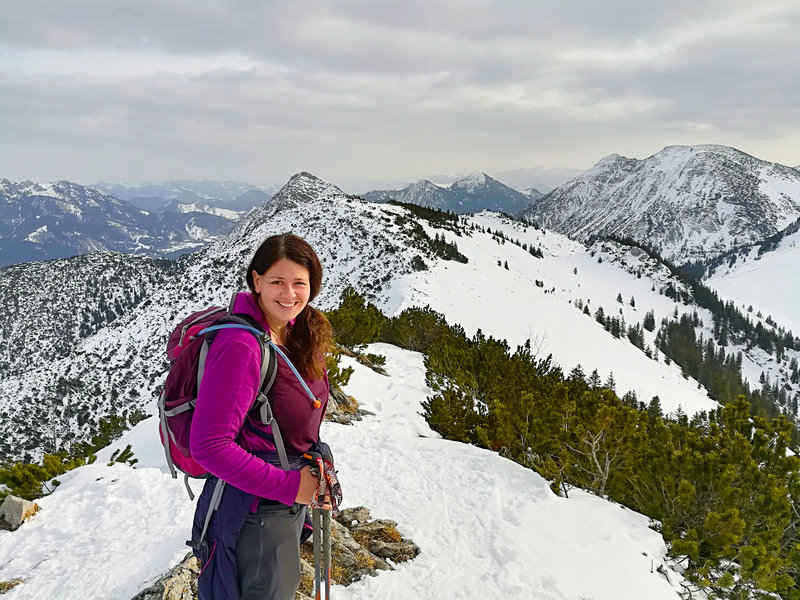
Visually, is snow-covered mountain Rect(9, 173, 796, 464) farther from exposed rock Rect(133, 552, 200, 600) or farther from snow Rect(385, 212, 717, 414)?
exposed rock Rect(133, 552, 200, 600)

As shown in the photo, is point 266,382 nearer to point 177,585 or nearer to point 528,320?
point 177,585

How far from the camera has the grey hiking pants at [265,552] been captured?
2498 millimetres

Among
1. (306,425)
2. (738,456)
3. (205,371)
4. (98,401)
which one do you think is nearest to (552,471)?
(738,456)

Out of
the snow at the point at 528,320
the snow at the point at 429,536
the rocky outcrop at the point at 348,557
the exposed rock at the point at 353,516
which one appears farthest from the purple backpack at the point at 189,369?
the snow at the point at 528,320

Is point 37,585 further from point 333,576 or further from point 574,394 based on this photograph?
point 574,394

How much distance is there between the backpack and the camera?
2271 mm

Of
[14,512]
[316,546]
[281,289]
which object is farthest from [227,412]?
[14,512]

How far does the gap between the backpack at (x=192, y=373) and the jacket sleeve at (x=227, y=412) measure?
0.08m

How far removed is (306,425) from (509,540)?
5808mm

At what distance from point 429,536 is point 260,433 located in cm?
570

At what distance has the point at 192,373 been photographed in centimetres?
227

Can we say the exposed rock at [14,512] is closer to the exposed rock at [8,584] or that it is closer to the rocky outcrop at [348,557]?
the exposed rock at [8,584]

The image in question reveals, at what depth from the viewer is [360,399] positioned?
A: 16188 millimetres

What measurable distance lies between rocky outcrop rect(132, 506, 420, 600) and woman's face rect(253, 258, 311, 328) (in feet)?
8.64
